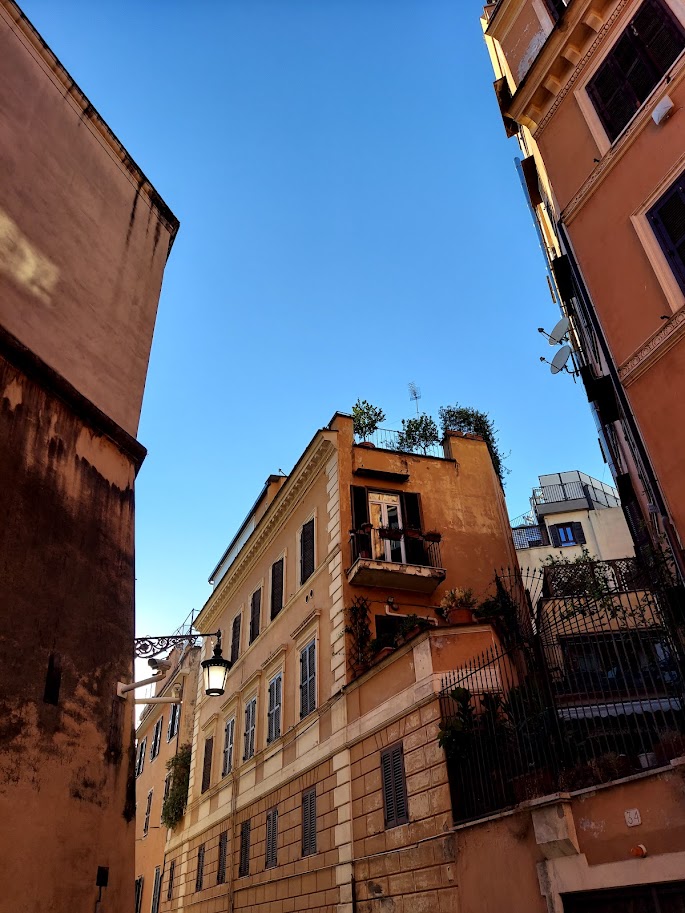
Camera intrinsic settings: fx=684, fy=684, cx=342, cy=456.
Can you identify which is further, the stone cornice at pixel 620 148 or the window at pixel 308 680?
the window at pixel 308 680

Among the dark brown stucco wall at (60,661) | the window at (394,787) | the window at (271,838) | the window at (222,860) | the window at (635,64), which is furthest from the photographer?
the window at (222,860)

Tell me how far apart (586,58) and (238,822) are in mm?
18482

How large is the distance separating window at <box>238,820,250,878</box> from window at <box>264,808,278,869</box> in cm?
129

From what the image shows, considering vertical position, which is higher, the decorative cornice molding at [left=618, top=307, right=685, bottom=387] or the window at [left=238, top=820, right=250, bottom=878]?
the decorative cornice molding at [left=618, top=307, right=685, bottom=387]

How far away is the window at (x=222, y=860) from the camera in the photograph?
1764cm

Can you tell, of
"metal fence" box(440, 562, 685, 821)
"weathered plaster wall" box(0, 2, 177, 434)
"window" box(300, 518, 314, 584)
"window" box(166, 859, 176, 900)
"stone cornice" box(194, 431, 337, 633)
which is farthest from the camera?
"window" box(166, 859, 176, 900)

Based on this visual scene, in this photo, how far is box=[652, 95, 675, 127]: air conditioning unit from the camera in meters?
9.30

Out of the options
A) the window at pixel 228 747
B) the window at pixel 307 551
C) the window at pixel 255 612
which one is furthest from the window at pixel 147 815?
the window at pixel 307 551

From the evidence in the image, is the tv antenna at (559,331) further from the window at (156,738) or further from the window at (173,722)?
the window at (156,738)

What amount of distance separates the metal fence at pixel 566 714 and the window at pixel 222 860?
10.8 metres

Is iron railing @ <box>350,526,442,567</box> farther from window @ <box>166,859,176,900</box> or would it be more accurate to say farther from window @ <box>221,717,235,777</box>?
window @ <box>166,859,176,900</box>

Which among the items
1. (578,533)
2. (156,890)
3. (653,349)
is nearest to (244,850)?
(156,890)

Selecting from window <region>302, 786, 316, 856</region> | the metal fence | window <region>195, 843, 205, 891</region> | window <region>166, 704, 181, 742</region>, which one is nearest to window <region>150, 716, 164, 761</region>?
window <region>166, 704, 181, 742</region>

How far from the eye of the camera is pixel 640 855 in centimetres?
684
